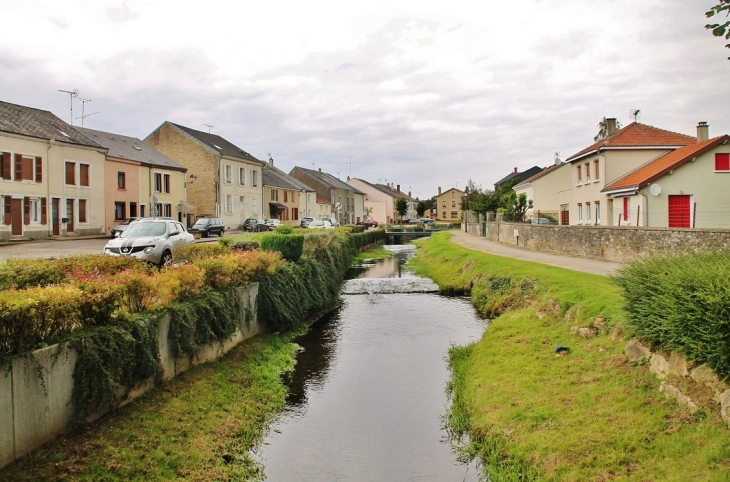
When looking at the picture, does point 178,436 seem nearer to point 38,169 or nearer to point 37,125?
point 38,169

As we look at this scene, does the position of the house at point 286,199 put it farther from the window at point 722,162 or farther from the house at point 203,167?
the window at point 722,162

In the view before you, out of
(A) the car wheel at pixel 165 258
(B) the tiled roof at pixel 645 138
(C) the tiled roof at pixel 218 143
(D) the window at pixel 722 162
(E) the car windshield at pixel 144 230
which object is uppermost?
(C) the tiled roof at pixel 218 143

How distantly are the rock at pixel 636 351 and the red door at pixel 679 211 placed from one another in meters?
22.3

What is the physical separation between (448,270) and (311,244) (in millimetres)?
9206

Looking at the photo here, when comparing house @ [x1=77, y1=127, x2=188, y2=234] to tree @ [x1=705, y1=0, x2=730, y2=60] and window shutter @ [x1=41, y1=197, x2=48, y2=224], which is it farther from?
tree @ [x1=705, y1=0, x2=730, y2=60]

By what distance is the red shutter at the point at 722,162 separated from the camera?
28.1 metres

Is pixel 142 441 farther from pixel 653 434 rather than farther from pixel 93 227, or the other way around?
pixel 93 227

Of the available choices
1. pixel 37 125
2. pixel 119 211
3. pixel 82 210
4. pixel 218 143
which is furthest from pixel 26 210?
pixel 218 143

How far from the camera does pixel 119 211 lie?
41.9 meters

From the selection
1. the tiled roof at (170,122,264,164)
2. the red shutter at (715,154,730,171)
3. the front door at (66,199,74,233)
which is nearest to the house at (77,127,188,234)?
the front door at (66,199,74,233)

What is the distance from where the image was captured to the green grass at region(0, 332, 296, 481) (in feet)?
22.1

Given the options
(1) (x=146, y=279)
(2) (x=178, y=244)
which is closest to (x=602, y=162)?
(2) (x=178, y=244)

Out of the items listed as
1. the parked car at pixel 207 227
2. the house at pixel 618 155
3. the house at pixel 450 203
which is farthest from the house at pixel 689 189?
the house at pixel 450 203

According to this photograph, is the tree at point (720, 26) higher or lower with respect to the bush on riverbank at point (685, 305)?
higher
